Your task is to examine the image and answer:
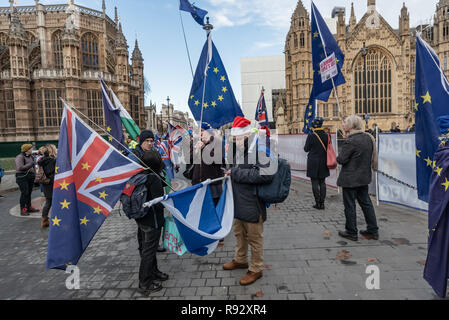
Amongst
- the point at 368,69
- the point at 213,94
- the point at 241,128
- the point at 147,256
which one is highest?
the point at 368,69

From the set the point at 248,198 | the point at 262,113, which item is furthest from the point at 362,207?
the point at 262,113

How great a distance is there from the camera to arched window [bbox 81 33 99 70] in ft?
113

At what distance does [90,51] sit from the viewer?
35031 mm

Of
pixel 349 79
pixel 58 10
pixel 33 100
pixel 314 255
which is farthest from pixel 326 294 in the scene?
pixel 349 79

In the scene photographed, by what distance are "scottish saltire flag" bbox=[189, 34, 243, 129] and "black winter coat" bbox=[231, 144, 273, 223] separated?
164 cm

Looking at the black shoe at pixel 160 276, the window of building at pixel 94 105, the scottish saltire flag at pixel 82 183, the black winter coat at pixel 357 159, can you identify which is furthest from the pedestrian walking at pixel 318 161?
the window of building at pixel 94 105

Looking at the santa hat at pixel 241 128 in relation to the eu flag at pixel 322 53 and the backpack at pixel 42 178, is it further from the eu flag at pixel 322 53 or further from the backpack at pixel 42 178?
the backpack at pixel 42 178

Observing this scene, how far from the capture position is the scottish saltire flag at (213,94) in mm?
4965

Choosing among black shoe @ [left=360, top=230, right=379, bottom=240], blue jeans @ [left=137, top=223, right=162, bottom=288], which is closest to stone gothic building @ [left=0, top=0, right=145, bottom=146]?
blue jeans @ [left=137, top=223, right=162, bottom=288]

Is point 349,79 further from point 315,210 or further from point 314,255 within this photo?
point 314,255

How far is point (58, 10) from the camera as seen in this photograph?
3409 centimetres

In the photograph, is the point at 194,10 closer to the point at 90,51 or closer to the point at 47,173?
the point at 47,173

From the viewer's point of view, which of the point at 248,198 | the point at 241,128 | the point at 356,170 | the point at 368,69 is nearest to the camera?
the point at 248,198

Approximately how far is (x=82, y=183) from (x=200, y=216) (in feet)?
5.21
